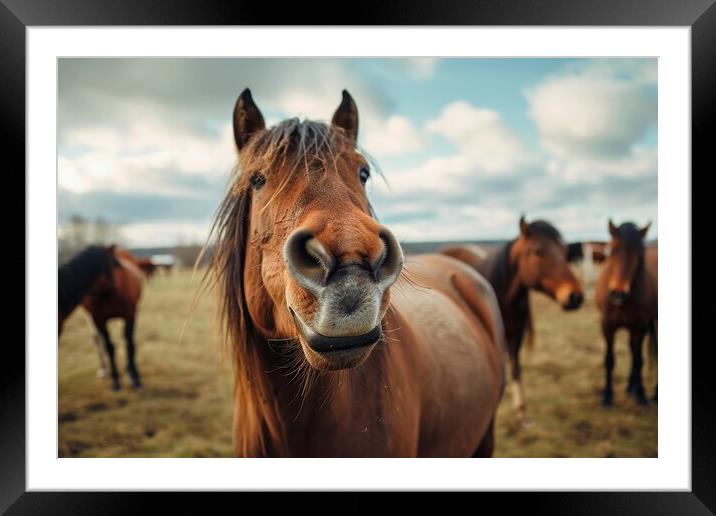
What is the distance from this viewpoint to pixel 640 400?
9.03 ft

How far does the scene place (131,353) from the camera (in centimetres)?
354

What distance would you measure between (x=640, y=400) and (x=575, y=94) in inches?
80.5

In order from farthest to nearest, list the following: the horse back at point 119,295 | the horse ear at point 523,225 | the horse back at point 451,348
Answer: the horse back at point 119,295 < the horse ear at point 523,225 < the horse back at point 451,348

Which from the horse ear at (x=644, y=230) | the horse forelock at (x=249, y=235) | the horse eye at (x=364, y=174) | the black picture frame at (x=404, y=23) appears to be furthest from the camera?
the horse ear at (x=644, y=230)

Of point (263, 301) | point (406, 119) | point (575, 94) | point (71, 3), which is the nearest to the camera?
point (263, 301)

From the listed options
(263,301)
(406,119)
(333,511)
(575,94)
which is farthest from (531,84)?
(333,511)

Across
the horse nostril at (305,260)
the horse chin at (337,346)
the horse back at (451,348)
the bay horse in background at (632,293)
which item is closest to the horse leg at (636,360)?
the bay horse in background at (632,293)

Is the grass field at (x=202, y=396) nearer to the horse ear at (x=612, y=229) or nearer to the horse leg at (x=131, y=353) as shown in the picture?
the horse leg at (x=131, y=353)

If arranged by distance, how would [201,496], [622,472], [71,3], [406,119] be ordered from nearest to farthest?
1. [71,3]
2. [201,496]
3. [622,472]
4. [406,119]

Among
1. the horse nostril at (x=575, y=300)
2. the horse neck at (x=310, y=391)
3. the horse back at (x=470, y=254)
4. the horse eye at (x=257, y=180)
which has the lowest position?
the horse neck at (x=310, y=391)

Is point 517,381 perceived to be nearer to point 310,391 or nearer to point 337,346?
point 310,391

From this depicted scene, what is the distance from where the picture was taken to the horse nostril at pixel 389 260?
0.82 metres

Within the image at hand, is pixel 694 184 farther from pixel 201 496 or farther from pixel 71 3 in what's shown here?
pixel 71 3

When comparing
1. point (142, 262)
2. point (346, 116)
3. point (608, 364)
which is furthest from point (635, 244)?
point (142, 262)
